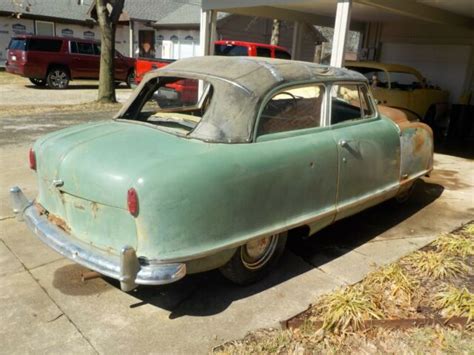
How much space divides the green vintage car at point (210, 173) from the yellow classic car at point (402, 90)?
5.71 meters

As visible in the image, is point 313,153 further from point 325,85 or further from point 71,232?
point 71,232

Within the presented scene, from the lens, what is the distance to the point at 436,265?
394 cm

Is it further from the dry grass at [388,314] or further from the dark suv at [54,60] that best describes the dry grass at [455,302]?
the dark suv at [54,60]

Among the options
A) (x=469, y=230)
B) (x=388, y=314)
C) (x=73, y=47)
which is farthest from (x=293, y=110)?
(x=73, y=47)

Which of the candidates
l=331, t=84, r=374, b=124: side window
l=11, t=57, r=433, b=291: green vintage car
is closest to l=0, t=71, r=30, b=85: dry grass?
l=11, t=57, r=433, b=291: green vintage car

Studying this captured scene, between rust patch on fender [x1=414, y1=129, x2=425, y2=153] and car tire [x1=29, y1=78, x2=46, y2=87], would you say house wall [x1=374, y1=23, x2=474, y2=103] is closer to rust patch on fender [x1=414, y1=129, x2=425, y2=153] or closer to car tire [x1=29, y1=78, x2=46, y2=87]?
rust patch on fender [x1=414, y1=129, x2=425, y2=153]

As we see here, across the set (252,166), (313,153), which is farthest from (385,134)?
(252,166)

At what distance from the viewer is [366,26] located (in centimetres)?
1396

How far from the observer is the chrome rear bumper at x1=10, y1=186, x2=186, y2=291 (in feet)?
8.85

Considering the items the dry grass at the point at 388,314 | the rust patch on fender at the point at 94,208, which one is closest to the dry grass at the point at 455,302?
the dry grass at the point at 388,314

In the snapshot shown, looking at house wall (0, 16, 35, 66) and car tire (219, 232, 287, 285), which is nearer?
car tire (219, 232, 287, 285)

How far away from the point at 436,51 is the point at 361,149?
10462mm

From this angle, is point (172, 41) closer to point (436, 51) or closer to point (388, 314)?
point (436, 51)

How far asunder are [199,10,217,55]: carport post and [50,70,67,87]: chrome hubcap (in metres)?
9.80
